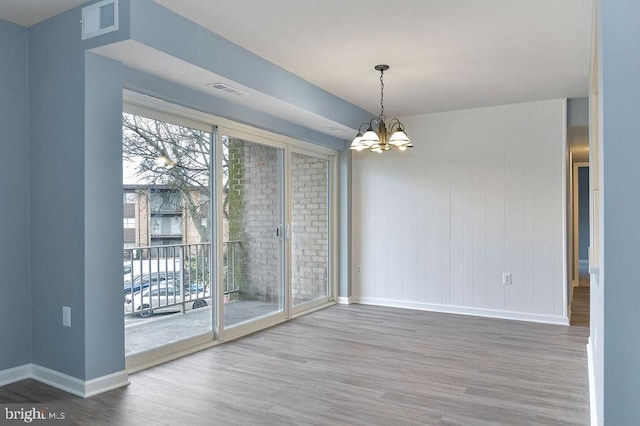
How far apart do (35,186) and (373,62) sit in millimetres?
2840

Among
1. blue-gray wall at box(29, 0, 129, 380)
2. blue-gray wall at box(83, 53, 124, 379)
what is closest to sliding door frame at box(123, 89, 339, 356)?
blue-gray wall at box(83, 53, 124, 379)

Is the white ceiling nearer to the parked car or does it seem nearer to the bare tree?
the bare tree

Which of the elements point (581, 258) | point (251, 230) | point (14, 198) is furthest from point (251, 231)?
point (581, 258)

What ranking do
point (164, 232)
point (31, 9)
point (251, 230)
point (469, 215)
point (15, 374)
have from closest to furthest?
point (31, 9) → point (15, 374) → point (164, 232) → point (251, 230) → point (469, 215)

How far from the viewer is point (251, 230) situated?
4.97m

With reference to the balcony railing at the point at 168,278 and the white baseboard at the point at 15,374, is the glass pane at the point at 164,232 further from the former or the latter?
the white baseboard at the point at 15,374

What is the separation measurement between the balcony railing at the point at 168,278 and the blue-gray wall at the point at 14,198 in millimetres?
694

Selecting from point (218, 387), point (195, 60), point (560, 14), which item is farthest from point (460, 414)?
point (195, 60)

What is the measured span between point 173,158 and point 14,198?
1192 mm

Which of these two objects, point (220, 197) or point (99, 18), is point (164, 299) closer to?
point (220, 197)

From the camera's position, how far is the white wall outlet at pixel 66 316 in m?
3.12

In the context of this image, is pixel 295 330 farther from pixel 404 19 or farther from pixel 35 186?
pixel 404 19

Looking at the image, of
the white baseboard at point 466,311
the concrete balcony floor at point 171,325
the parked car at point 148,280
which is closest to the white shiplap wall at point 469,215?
the white baseboard at point 466,311

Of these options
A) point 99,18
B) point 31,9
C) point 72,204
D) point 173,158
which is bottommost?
point 72,204
